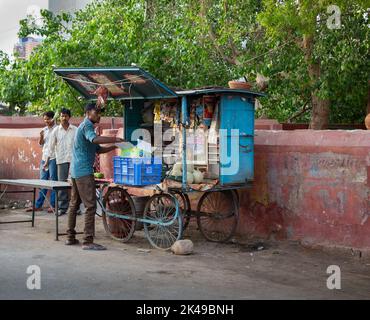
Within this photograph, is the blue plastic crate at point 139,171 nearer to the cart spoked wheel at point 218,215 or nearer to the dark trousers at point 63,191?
the cart spoked wheel at point 218,215

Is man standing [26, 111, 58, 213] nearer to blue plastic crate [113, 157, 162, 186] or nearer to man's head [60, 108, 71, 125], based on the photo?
man's head [60, 108, 71, 125]

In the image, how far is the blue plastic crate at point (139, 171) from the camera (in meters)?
8.27

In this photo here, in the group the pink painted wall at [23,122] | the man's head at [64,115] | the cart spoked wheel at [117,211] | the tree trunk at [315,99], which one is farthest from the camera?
the pink painted wall at [23,122]

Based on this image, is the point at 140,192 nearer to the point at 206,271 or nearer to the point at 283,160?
the point at 283,160

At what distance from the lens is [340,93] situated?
13062mm

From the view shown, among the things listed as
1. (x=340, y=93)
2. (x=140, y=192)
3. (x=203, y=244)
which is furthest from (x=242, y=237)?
(x=340, y=93)

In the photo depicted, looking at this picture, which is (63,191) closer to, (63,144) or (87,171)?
(63,144)

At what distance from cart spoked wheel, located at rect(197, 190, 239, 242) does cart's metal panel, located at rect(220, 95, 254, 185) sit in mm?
462

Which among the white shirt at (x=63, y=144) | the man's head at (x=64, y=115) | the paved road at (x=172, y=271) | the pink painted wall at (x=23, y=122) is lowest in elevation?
the paved road at (x=172, y=271)

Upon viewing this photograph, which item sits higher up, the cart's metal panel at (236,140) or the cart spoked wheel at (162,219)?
the cart's metal panel at (236,140)

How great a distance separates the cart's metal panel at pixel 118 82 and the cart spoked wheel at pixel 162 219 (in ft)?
4.75

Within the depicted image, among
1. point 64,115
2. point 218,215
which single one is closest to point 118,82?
point 64,115

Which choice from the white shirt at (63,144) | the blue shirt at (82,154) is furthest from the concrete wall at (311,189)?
the white shirt at (63,144)

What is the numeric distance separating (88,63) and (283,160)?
665 centimetres
